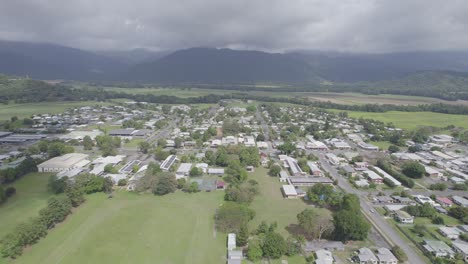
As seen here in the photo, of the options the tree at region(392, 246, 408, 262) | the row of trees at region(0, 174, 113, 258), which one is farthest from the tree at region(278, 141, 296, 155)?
the row of trees at region(0, 174, 113, 258)

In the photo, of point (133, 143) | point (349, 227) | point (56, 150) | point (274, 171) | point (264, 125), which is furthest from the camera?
point (264, 125)

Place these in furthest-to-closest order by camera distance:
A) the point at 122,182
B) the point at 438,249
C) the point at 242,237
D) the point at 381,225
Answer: the point at 122,182, the point at 381,225, the point at 242,237, the point at 438,249

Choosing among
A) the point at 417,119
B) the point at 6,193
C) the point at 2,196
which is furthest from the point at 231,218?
the point at 417,119

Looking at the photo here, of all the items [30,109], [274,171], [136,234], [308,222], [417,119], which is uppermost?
[417,119]

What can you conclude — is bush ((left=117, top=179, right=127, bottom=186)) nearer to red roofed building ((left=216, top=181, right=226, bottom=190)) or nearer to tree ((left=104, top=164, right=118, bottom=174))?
tree ((left=104, top=164, right=118, bottom=174))

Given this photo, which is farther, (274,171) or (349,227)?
(274,171)

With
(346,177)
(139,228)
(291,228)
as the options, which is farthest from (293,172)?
(139,228)

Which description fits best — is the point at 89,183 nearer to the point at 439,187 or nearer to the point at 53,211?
the point at 53,211
